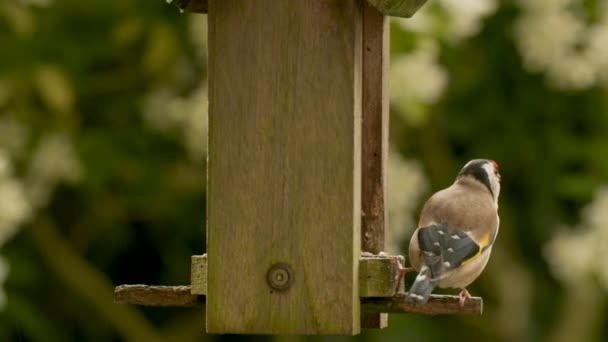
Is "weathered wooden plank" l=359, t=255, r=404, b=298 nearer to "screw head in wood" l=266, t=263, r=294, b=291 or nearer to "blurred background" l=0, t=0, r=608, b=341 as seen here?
"screw head in wood" l=266, t=263, r=294, b=291

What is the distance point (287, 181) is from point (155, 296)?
49 centimetres

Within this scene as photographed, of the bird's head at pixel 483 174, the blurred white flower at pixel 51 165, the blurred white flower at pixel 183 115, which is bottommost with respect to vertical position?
the bird's head at pixel 483 174

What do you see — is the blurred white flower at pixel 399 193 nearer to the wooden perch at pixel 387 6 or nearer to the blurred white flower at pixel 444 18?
the blurred white flower at pixel 444 18

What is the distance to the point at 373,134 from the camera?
4516 mm

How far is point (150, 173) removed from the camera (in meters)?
8.25

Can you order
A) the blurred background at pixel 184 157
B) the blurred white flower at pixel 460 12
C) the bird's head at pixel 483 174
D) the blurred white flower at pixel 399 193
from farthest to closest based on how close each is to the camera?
the blurred background at pixel 184 157 < the blurred white flower at pixel 399 193 < the blurred white flower at pixel 460 12 < the bird's head at pixel 483 174

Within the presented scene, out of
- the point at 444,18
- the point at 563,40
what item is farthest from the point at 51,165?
the point at 563,40

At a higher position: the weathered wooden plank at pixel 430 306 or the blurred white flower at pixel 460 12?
the blurred white flower at pixel 460 12

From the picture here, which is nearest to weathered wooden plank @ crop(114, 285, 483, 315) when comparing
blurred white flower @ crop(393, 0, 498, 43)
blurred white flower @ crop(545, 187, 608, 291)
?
blurred white flower @ crop(393, 0, 498, 43)

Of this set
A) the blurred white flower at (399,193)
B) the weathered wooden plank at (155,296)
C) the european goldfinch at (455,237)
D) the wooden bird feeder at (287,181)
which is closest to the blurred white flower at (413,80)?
the blurred white flower at (399,193)

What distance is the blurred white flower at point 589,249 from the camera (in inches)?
295

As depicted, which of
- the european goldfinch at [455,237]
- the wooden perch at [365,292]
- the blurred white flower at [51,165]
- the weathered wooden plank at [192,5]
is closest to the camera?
the wooden perch at [365,292]

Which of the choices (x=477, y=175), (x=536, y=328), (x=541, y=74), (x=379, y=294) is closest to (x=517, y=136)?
(x=541, y=74)

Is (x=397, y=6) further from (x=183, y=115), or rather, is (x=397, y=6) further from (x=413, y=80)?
(x=183, y=115)
